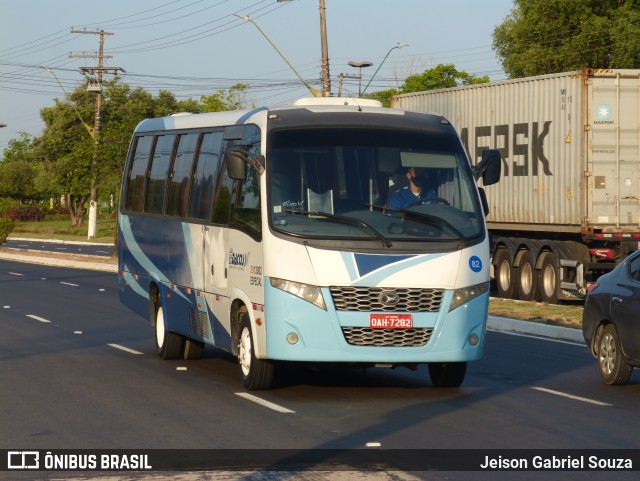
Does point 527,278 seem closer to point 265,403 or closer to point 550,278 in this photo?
point 550,278

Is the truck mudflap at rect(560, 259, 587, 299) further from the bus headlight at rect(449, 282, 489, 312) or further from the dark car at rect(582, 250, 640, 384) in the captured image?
the bus headlight at rect(449, 282, 489, 312)

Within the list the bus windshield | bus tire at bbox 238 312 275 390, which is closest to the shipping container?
the bus windshield

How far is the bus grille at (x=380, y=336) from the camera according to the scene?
12.8 meters

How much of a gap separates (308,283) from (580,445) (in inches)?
135

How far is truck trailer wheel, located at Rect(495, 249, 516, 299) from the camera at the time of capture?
2977 cm

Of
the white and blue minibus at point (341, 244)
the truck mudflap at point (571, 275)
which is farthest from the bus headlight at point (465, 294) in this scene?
the truck mudflap at point (571, 275)

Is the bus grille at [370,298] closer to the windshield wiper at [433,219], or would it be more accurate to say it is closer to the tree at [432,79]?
the windshield wiper at [433,219]

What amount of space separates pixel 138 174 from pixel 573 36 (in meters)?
47.4

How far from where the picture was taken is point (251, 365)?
13484mm

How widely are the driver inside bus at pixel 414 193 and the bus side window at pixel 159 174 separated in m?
4.53

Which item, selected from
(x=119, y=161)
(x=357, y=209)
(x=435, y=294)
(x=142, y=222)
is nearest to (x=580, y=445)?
(x=435, y=294)

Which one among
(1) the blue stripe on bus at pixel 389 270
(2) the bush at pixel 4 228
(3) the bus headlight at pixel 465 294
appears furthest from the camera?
(2) the bush at pixel 4 228

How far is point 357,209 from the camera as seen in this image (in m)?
13.3

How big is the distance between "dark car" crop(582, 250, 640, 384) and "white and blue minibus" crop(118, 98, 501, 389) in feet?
5.06
